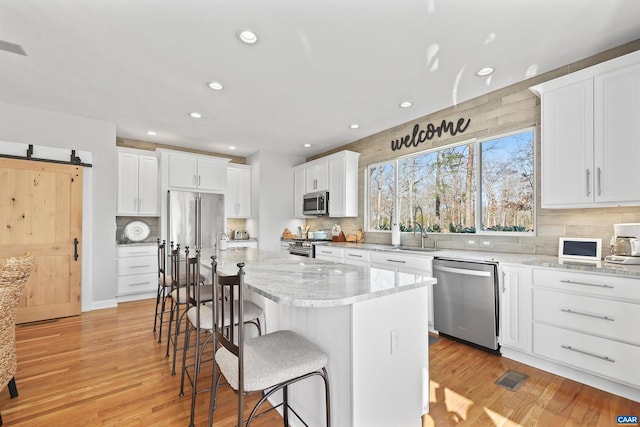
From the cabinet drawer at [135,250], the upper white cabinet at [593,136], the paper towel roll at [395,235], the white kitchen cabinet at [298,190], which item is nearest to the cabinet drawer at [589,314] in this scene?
the upper white cabinet at [593,136]

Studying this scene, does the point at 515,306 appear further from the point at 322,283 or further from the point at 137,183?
the point at 137,183

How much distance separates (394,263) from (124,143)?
490 cm

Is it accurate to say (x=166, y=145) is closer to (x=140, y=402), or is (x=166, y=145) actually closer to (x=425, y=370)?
(x=140, y=402)

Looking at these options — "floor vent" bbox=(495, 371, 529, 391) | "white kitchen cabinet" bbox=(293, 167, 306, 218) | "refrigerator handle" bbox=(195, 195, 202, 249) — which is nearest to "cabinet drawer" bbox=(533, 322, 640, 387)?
"floor vent" bbox=(495, 371, 529, 391)

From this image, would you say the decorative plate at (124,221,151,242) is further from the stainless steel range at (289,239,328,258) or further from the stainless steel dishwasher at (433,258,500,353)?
the stainless steel dishwasher at (433,258,500,353)

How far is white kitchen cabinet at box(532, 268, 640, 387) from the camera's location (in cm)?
195

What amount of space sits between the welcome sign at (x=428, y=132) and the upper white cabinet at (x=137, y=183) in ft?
13.5

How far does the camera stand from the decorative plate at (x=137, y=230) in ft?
16.3

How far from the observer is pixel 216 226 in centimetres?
524

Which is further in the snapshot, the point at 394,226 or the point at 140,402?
the point at 394,226

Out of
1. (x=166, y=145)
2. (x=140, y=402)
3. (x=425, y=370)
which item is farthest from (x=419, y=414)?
(x=166, y=145)

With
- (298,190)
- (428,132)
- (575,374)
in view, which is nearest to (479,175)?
(428,132)

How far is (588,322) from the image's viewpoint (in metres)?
2.13

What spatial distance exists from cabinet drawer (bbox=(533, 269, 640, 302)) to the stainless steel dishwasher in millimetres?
360
